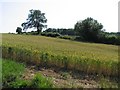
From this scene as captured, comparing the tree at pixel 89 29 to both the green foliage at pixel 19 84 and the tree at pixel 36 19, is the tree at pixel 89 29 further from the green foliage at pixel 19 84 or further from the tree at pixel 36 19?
the green foliage at pixel 19 84

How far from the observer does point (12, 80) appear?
12.8 meters

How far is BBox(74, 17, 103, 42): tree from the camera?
8202cm

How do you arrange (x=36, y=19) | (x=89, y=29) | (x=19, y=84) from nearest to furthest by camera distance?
1. (x=19, y=84)
2. (x=89, y=29)
3. (x=36, y=19)

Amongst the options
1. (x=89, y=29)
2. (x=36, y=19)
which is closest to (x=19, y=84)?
(x=89, y=29)

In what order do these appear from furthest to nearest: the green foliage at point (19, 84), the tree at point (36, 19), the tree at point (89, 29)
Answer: the tree at point (36, 19)
the tree at point (89, 29)
the green foliage at point (19, 84)

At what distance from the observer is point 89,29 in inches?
3297

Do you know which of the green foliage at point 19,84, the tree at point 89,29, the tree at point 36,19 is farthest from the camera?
the tree at point 36,19

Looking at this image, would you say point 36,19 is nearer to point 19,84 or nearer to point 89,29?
point 89,29

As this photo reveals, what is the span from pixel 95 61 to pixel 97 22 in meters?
70.2

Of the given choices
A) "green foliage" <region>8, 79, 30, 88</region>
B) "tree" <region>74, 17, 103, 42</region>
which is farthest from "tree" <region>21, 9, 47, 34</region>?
"green foliage" <region>8, 79, 30, 88</region>

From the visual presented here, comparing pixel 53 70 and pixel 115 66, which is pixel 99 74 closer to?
pixel 115 66

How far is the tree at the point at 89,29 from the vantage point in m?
82.0

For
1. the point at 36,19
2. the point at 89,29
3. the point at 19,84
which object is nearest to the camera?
the point at 19,84

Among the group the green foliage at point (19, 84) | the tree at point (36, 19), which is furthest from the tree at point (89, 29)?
the green foliage at point (19, 84)
